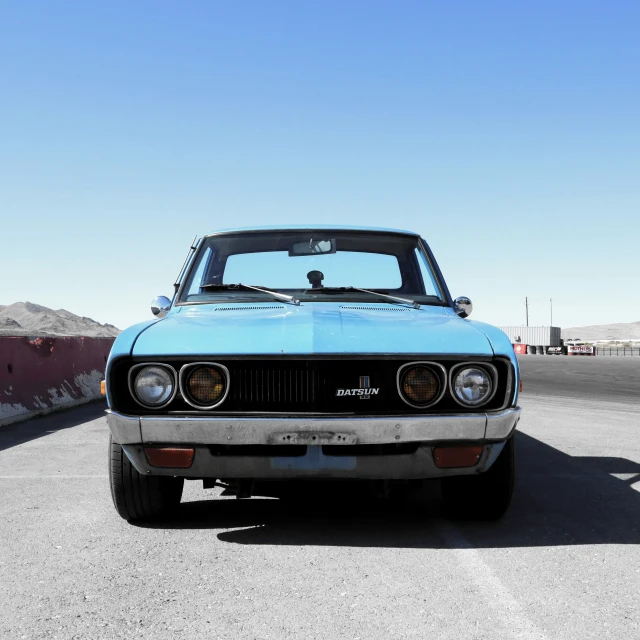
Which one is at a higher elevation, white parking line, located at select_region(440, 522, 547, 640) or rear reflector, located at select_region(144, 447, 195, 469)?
rear reflector, located at select_region(144, 447, 195, 469)

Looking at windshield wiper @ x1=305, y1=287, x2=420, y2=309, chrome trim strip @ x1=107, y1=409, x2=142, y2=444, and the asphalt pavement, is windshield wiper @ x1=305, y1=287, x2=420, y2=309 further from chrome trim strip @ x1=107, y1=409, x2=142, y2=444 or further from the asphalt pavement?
chrome trim strip @ x1=107, y1=409, x2=142, y2=444

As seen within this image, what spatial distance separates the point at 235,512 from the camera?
449 cm

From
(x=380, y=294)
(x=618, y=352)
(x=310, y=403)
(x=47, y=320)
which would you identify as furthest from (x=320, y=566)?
(x=47, y=320)

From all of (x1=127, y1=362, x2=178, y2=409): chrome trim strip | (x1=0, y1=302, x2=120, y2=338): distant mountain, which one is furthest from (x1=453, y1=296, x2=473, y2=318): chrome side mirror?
(x1=0, y1=302, x2=120, y2=338): distant mountain

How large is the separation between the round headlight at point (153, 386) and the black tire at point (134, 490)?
45 cm

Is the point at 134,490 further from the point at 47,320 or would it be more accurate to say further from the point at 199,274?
the point at 47,320

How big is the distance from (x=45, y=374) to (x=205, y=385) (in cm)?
754

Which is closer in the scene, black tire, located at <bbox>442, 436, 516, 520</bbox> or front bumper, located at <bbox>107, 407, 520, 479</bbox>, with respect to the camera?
front bumper, located at <bbox>107, 407, 520, 479</bbox>

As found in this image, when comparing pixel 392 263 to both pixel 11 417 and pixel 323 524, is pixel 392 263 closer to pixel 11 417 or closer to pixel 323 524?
pixel 323 524

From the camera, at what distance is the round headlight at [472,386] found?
148 inches

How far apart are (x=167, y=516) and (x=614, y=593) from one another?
228 centimetres

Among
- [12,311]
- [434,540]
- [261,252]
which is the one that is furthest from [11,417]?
[12,311]

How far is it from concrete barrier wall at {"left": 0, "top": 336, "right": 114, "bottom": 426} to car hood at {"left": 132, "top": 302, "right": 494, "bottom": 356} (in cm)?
568

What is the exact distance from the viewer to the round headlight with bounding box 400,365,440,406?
375 centimetres
